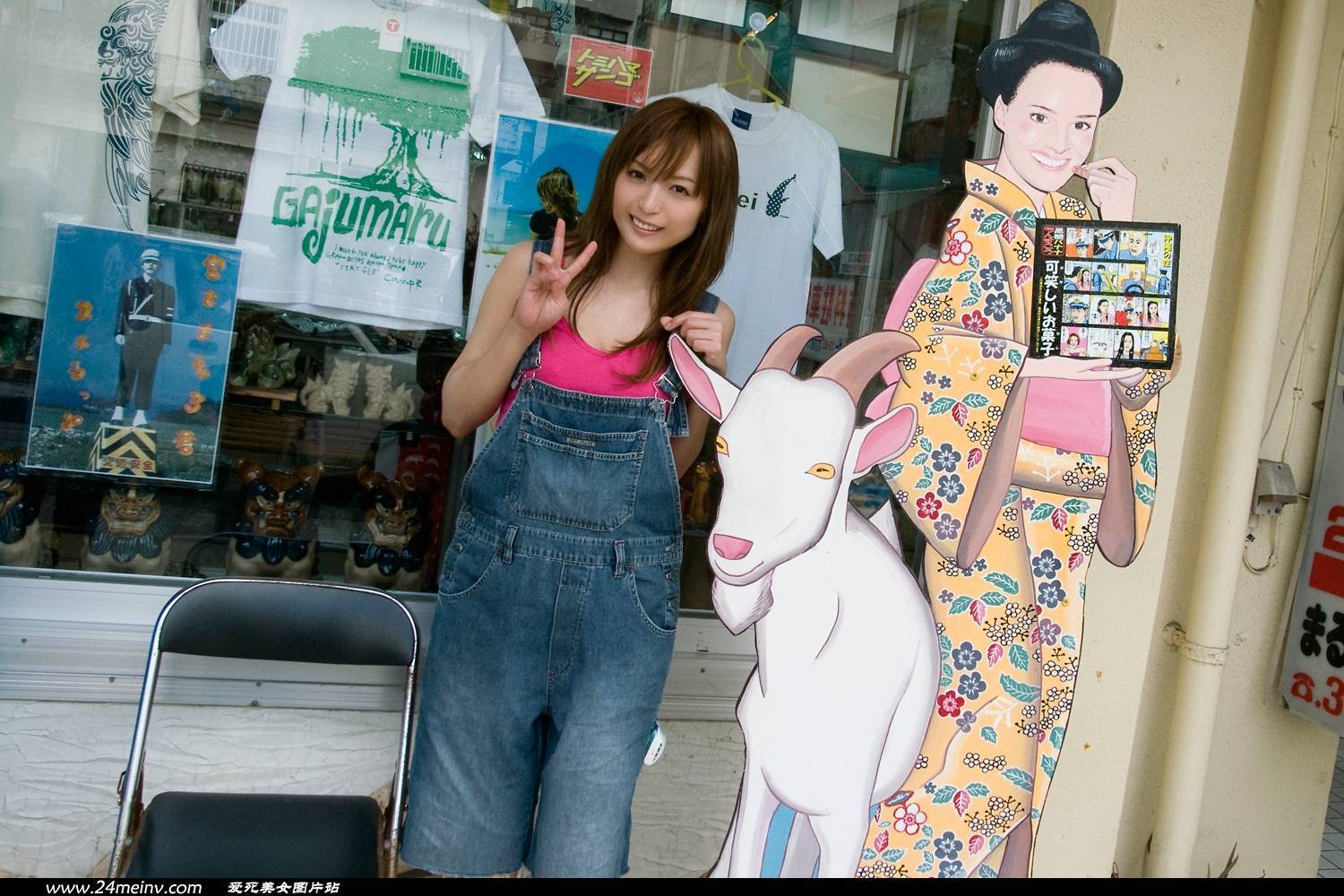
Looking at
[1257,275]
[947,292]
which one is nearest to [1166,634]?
[1257,275]

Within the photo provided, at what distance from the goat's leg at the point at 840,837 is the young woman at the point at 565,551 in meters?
0.51

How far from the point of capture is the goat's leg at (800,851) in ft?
8.79

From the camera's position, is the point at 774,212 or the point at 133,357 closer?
the point at 133,357

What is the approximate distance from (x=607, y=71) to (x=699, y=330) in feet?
3.33

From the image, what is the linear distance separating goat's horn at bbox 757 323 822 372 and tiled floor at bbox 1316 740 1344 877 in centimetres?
285

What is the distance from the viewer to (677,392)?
249cm

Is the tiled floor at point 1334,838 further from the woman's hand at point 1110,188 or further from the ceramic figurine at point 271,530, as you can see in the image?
the ceramic figurine at point 271,530

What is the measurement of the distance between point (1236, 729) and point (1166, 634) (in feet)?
1.69

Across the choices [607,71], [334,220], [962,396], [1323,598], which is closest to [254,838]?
[334,220]

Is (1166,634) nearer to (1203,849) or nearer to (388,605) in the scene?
(1203,849)

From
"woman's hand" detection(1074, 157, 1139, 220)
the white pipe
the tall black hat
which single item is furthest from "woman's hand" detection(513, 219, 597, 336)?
the white pipe

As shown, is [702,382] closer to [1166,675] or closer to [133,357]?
[133,357]

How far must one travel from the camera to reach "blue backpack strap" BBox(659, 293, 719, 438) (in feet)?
8.04

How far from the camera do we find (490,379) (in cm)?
236
